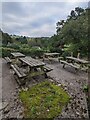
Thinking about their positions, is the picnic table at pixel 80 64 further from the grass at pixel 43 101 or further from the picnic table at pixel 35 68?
the grass at pixel 43 101

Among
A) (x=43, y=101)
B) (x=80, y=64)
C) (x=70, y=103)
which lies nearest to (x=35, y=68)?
(x=43, y=101)

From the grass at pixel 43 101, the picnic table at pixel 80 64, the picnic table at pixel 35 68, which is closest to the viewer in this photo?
the grass at pixel 43 101

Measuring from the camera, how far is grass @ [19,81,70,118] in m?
3.22

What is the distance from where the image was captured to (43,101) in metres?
3.72

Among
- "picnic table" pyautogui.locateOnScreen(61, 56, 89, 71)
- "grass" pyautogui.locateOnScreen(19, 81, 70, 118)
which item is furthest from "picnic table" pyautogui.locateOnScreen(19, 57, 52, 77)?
"picnic table" pyautogui.locateOnScreen(61, 56, 89, 71)

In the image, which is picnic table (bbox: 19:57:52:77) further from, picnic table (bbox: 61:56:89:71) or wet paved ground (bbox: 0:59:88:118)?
picnic table (bbox: 61:56:89:71)

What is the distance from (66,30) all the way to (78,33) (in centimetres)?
109

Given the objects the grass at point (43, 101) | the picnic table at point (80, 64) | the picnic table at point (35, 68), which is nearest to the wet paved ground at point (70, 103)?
the grass at point (43, 101)

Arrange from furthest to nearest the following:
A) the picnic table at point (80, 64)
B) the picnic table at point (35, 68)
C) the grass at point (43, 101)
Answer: the picnic table at point (80, 64), the picnic table at point (35, 68), the grass at point (43, 101)

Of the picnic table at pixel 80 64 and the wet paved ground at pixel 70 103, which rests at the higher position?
the picnic table at pixel 80 64

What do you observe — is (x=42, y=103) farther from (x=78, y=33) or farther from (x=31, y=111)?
(x=78, y=33)

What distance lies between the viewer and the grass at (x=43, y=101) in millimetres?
3221

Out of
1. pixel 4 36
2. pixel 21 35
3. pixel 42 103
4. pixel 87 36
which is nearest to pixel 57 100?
pixel 42 103

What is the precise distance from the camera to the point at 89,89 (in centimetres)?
469
